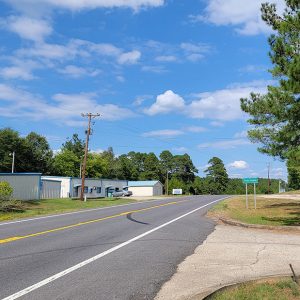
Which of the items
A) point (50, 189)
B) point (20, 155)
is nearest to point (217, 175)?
point (20, 155)

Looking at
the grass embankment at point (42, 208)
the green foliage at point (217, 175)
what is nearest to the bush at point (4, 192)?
the grass embankment at point (42, 208)

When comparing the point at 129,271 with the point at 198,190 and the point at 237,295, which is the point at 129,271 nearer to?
the point at 237,295

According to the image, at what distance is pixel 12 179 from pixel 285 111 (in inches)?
1274

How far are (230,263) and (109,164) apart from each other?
115411 millimetres

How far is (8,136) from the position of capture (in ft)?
288

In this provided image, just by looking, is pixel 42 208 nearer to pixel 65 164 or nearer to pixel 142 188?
pixel 65 164

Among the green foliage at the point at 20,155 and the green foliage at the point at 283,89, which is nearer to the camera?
the green foliage at the point at 283,89

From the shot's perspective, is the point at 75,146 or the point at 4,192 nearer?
the point at 4,192

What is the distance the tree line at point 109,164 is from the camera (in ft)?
295

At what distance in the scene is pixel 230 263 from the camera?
924 centimetres

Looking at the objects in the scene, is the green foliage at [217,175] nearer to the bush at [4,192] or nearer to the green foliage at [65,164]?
the green foliage at [65,164]

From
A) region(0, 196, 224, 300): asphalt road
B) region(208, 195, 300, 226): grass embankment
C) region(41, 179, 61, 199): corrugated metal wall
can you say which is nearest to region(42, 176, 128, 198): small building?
region(41, 179, 61, 199): corrugated metal wall

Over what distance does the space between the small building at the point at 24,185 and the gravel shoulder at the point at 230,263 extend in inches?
1323

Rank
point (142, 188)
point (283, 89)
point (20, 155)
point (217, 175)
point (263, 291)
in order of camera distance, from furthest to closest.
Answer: point (217, 175) < point (142, 188) < point (20, 155) < point (283, 89) < point (263, 291)
